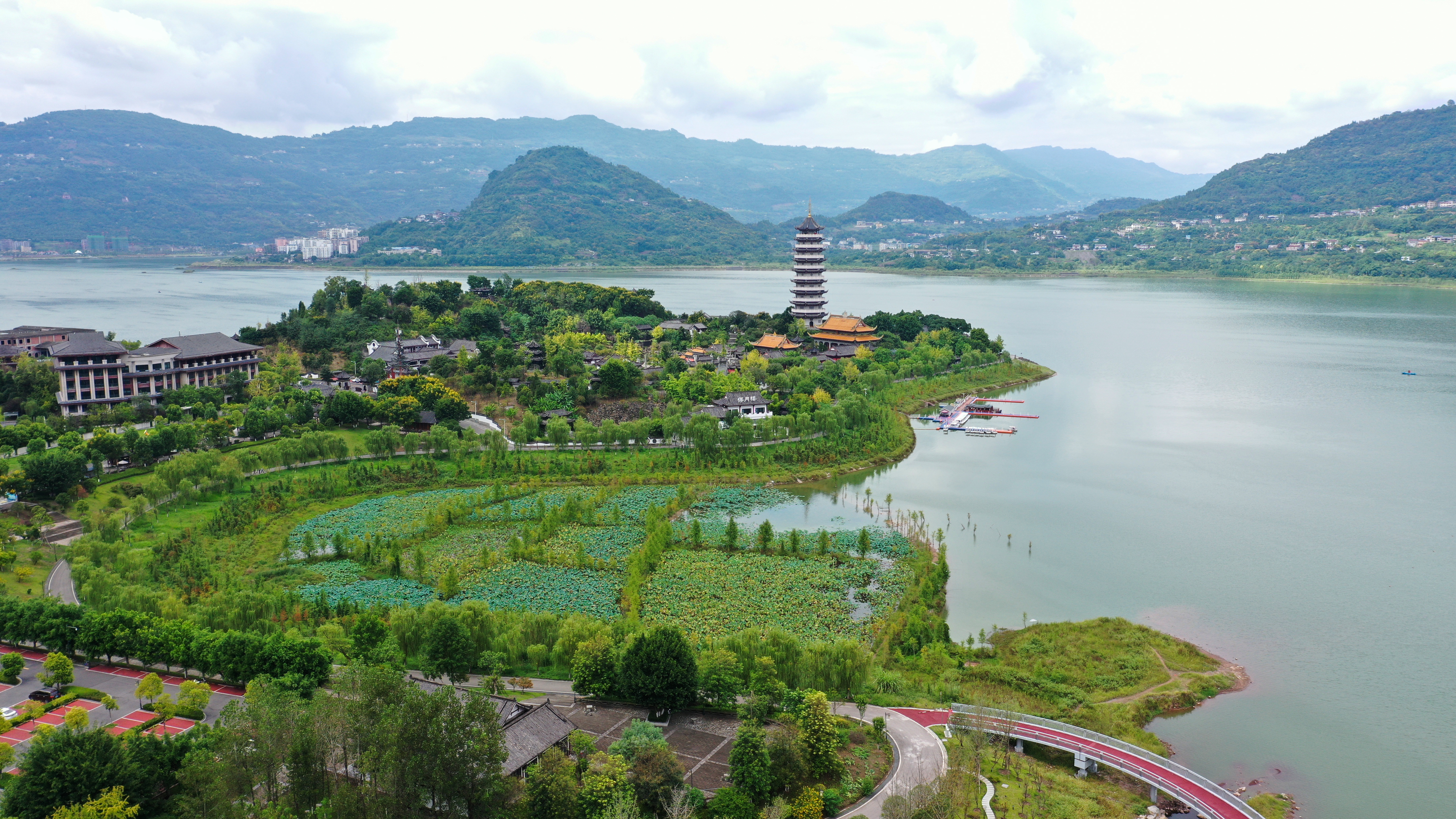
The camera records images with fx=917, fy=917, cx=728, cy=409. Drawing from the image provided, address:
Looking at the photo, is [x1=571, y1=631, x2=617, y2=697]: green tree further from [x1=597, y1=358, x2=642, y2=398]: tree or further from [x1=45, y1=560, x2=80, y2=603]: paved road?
[x1=597, y1=358, x2=642, y2=398]: tree

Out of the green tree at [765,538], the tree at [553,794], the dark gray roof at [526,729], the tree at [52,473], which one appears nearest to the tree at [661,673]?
the dark gray roof at [526,729]

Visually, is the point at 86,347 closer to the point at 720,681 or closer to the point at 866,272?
the point at 720,681

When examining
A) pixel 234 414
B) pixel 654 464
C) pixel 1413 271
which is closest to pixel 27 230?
pixel 234 414

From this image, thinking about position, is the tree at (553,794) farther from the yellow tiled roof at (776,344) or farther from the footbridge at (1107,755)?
the yellow tiled roof at (776,344)

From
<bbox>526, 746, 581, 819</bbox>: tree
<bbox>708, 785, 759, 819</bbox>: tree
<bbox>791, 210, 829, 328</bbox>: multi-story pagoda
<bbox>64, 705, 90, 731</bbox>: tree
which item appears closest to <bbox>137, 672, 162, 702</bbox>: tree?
<bbox>64, 705, 90, 731</bbox>: tree

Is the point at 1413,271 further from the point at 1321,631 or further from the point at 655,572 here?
the point at 655,572

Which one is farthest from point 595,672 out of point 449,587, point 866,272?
point 866,272
